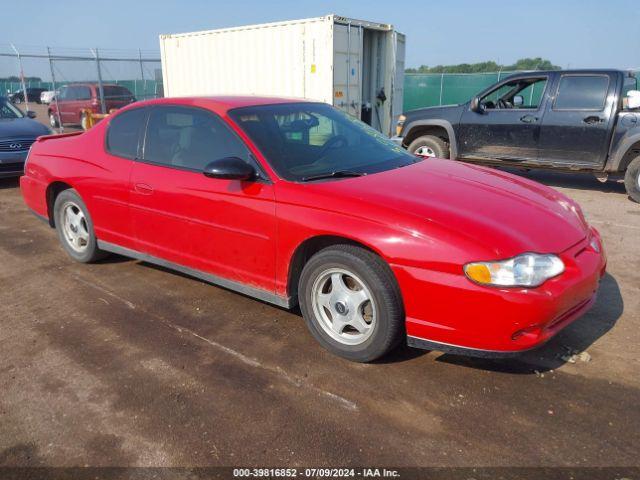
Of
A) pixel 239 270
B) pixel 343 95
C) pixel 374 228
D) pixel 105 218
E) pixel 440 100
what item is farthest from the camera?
pixel 440 100

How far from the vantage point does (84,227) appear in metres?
4.89

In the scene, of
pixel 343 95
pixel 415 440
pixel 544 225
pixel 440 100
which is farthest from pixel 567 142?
pixel 440 100

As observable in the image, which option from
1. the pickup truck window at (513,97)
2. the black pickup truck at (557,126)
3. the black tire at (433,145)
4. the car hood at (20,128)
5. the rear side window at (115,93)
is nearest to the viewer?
the black pickup truck at (557,126)

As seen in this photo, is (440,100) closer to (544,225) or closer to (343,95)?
(343,95)

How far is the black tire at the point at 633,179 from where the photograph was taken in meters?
7.52

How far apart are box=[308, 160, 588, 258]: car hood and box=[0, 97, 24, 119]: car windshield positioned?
887cm

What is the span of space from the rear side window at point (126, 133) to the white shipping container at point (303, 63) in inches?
232

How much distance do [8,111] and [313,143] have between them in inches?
334

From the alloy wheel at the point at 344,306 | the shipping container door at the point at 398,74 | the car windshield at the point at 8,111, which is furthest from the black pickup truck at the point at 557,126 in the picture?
the car windshield at the point at 8,111

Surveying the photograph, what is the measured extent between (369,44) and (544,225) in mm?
9340

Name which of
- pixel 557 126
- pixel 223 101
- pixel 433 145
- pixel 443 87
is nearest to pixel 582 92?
pixel 557 126

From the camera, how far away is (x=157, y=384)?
2.99m

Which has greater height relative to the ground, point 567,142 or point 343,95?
point 343,95

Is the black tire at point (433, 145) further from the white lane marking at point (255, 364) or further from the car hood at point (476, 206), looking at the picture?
the white lane marking at point (255, 364)
